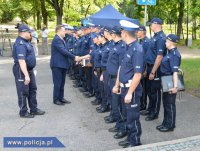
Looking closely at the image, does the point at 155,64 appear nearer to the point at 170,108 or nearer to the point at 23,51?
the point at 170,108

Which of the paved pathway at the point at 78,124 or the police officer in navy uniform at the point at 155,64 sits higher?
the police officer in navy uniform at the point at 155,64

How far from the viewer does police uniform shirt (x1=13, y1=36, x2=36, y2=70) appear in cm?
700

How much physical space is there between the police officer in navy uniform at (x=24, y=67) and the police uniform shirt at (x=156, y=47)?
2.40m

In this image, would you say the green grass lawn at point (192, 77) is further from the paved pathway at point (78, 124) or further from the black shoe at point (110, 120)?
the black shoe at point (110, 120)

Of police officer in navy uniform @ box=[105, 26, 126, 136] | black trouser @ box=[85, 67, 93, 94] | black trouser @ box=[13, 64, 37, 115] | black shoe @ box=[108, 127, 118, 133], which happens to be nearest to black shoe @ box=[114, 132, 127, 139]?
police officer in navy uniform @ box=[105, 26, 126, 136]

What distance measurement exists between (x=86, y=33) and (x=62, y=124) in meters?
3.67

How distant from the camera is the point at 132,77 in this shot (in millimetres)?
5398

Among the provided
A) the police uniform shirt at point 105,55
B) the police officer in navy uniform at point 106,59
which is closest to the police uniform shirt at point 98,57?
the police officer in navy uniform at point 106,59

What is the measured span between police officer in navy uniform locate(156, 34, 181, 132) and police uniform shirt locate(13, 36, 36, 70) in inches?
106

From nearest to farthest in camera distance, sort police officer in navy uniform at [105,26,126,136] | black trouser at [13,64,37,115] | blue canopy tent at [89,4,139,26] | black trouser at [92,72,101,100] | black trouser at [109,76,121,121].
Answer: police officer in navy uniform at [105,26,126,136], black trouser at [109,76,121,121], black trouser at [13,64,37,115], black trouser at [92,72,101,100], blue canopy tent at [89,4,139,26]

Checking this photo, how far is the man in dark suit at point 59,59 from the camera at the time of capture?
330 inches

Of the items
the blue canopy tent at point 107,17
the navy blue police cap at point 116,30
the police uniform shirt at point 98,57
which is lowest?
the police uniform shirt at point 98,57

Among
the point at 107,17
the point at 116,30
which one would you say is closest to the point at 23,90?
the point at 116,30

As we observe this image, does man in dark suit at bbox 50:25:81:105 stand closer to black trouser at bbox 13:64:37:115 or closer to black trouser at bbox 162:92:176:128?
black trouser at bbox 13:64:37:115
